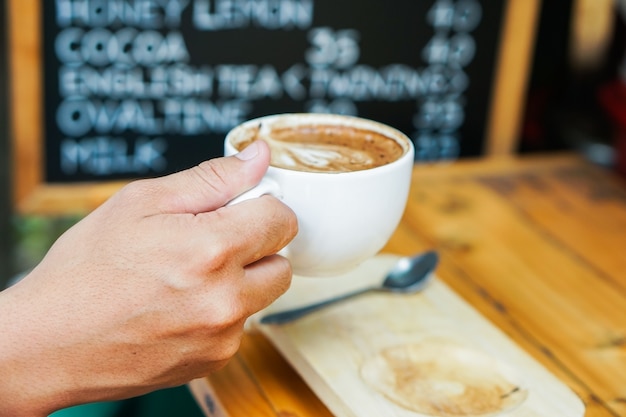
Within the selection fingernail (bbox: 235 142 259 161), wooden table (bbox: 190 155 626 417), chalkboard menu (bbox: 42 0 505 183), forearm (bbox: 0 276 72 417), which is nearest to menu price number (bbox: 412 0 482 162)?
chalkboard menu (bbox: 42 0 505 183)

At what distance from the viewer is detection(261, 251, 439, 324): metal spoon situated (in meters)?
0.83

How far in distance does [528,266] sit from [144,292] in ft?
1.77

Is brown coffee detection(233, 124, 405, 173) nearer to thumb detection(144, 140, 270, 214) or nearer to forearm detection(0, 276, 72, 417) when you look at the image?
thumb detection(144, 140, 270, 214)

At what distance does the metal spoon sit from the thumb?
0.69 feet

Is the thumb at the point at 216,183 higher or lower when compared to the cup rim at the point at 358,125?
lower

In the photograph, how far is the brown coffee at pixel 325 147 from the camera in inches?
28.4

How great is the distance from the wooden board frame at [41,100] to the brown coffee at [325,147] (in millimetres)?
540

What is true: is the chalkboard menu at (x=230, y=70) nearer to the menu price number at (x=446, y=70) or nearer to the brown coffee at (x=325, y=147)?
the menu price number at (x=446, y=70)

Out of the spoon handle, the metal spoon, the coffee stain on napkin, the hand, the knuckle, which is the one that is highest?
the knuckle

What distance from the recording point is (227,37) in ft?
4.60

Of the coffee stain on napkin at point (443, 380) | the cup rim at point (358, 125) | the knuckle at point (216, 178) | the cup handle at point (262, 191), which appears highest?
the cup rim at point (358, 125)

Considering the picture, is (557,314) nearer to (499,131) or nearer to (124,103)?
(499,131)

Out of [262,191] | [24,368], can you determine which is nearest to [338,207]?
[262,191]

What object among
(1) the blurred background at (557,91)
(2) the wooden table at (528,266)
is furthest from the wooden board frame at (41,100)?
(2) the wooden table at (528,266)
